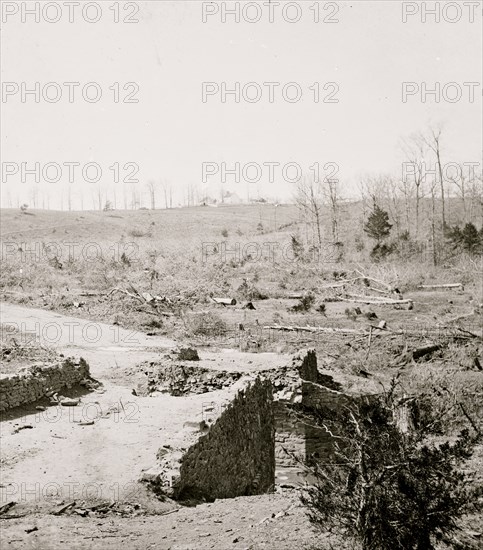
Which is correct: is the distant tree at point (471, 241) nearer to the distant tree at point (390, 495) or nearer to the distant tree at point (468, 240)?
the distant tree at point (468, 240)

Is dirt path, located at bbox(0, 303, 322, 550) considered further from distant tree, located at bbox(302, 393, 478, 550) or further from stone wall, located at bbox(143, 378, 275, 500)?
distant tree, located at bbox(302, 393, 478, 550)

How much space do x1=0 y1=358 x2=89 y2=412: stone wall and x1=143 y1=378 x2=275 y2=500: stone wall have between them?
4.21m

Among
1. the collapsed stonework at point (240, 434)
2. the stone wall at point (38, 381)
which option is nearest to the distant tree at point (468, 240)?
the collapsed stonework at point (240, 434)

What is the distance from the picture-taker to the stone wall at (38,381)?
10.2 metres

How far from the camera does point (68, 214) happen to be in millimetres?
76688

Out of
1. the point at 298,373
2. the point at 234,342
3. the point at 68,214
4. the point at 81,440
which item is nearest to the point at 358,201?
the point at 68,214

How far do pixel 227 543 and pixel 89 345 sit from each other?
13905 mm

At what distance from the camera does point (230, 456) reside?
8.48 m

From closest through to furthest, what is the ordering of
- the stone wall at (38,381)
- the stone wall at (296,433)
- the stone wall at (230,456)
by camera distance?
the stone wall at (230,456) → the stone wall at (38,381) → the stone wall at (296,433)

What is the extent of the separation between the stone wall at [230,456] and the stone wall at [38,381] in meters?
4.21

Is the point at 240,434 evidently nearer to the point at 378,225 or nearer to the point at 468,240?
the point at 468,240

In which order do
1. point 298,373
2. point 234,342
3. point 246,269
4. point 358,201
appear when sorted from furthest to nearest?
point 358,201, point 246,269, point 234,342, point 298,373

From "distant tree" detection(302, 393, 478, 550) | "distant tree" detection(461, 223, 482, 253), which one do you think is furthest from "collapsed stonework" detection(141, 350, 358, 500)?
"distant tree" detection(461, 223, 482, 253)

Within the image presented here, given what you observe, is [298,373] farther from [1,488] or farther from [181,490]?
[1,488]
